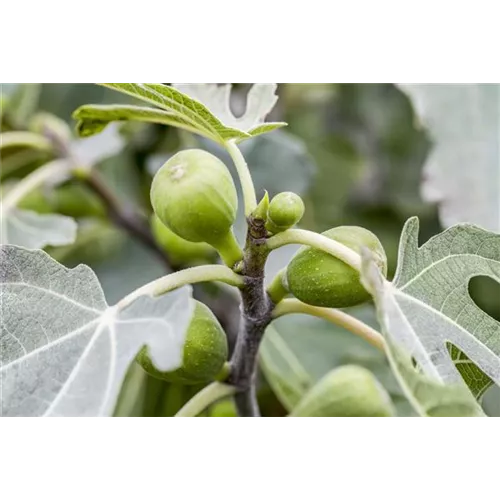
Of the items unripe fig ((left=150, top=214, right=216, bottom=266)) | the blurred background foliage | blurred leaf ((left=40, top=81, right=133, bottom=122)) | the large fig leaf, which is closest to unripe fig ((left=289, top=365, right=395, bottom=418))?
the large fig leaf

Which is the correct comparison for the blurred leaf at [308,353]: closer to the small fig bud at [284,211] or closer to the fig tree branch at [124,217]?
the fig tree branch at [124,217]

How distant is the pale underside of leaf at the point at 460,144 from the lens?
105 centimetres

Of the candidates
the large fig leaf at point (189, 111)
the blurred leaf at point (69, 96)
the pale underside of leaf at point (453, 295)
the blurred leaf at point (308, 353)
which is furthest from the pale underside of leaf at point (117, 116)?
the blurred leaf at point (69, 96)

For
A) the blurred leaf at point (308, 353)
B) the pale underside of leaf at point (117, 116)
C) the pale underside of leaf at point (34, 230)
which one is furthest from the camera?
the blurred leaf at point (308, 353)

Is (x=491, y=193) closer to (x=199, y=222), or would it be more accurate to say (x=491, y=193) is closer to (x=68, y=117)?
(x=199, y=222)

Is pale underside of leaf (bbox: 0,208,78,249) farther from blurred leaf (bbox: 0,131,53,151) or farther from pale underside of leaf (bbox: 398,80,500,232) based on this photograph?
pale underside of leaf (bbox: 398,80,500,232)

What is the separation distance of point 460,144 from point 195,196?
2.18 ft

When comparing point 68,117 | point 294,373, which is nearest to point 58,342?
point 294,373

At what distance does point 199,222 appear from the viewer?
55 cm

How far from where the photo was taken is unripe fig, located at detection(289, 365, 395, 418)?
0.54 meters

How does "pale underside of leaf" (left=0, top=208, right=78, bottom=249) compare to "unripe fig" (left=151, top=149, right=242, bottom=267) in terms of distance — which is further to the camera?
"pale underside of leaf" (left=0, top=208, right=78, bottom=249)

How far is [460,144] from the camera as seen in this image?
1100mm

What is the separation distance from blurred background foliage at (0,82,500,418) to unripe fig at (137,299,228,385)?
1.04 ft

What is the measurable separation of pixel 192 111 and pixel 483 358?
0.31 m
